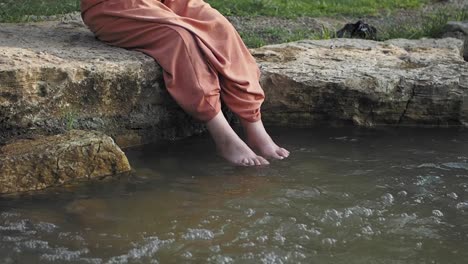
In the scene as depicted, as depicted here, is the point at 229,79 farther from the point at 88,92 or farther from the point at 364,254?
the point at 364,254

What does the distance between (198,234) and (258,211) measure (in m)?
0.39

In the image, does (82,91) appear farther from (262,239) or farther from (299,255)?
(299,255)

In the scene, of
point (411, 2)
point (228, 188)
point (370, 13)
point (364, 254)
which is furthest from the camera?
point (411, 2)

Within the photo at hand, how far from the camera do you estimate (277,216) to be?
3643mm

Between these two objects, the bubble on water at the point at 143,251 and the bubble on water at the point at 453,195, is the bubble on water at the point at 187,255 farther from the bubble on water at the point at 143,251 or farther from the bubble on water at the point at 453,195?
the bubble on water at the point at 453,195

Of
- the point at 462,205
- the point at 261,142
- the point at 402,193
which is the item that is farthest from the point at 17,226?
the point at 462,205

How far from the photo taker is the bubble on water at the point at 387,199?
3.85 metres

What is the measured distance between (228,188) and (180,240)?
2.32 ft

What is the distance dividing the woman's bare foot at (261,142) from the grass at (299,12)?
5.68 ft

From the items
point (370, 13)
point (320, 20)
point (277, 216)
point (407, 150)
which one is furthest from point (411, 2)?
point (277, 216)

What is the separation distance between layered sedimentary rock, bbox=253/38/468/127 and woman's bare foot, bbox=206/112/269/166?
2.09ft

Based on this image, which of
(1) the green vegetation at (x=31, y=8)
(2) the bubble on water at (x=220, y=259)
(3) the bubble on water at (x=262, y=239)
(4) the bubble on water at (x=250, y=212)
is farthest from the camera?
(1) the green vegetation at (x=31, y=8)

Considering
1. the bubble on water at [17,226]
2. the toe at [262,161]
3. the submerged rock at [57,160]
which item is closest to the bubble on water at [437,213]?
the toe at [262,161]

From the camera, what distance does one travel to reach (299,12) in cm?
787
